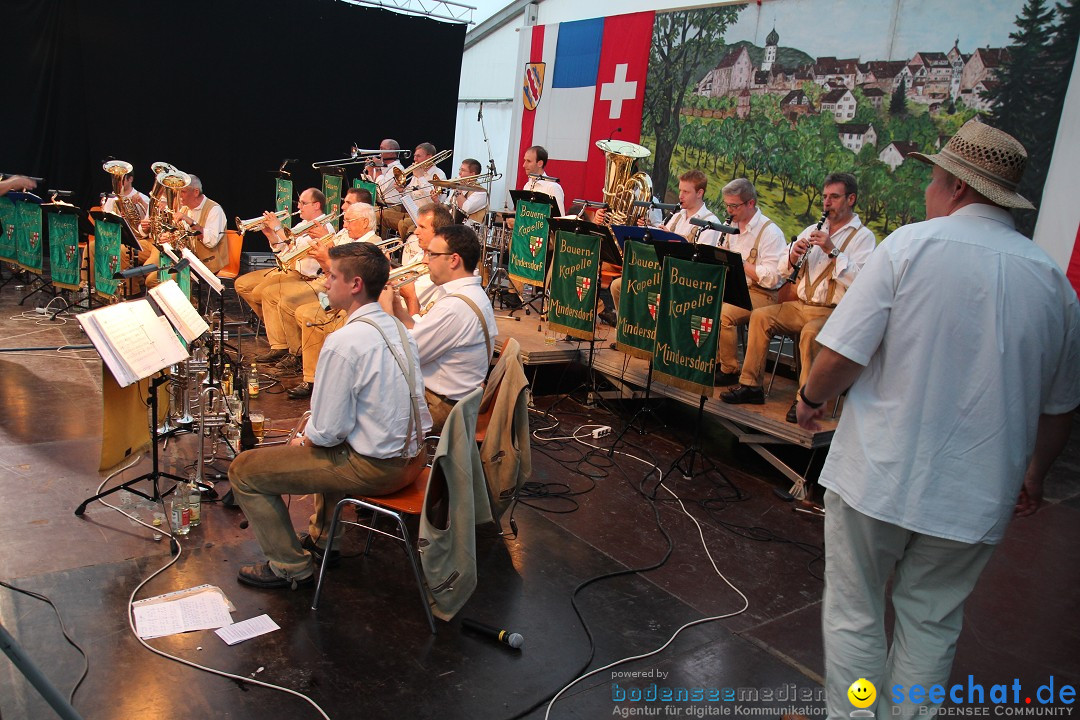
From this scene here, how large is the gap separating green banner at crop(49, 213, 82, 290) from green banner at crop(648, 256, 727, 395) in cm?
624

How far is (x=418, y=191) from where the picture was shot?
9.57m

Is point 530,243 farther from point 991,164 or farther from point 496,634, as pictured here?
point 991,164

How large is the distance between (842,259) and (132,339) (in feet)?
15.0

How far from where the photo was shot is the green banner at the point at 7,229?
9.37m

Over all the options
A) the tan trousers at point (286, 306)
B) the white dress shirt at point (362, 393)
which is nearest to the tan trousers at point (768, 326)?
the white dress shirt at point (362, 393)

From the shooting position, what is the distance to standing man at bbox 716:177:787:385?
6.42 metres

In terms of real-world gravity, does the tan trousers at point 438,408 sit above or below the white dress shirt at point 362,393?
below

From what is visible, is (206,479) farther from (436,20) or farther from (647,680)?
(436,20)

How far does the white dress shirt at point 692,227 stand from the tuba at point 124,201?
17.1ft

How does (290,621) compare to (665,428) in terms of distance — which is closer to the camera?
(290,621)

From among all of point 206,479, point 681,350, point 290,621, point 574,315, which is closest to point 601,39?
point 574,315

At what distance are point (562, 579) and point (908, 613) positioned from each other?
6.18 ft

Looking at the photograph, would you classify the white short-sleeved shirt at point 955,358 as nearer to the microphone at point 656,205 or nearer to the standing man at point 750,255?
the standing man at point 750,255

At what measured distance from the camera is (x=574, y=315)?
6.87m
